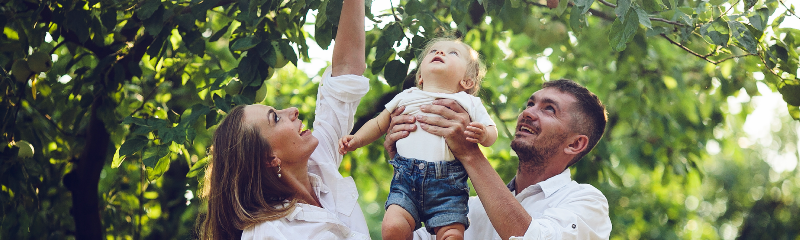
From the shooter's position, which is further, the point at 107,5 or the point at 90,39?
the point at 90,39

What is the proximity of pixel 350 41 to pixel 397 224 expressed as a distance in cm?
79

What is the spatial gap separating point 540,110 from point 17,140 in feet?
8.29

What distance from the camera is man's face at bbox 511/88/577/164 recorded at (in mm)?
2727

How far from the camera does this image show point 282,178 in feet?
8.31

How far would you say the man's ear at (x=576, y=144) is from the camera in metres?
2.78

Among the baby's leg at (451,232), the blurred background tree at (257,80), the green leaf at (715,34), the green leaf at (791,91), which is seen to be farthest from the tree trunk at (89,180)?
the green leaf at (791,91)

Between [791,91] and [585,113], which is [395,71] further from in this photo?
[791,91]

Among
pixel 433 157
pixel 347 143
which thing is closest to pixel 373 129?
pixel 347 143

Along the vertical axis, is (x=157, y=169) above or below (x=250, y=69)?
below

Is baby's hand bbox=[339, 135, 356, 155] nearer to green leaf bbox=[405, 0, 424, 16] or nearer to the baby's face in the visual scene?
the baby's face

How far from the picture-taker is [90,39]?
340 centimetres

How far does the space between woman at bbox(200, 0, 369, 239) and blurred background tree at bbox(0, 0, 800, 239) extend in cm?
21

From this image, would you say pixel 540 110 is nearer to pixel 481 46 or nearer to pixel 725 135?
pixel 481 46

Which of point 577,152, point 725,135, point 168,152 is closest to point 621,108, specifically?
point 577,152
